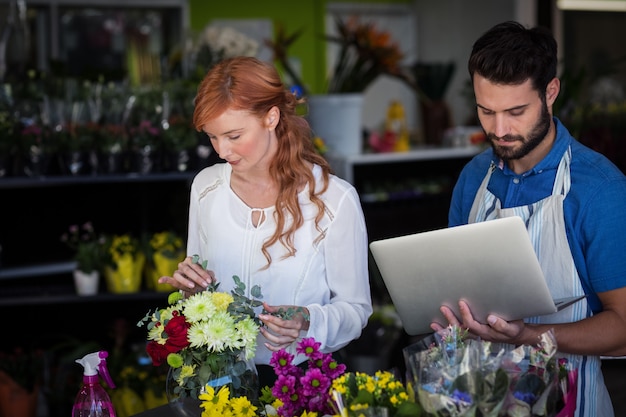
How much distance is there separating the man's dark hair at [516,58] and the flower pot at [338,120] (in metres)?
3.37

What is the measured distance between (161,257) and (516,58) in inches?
94.2

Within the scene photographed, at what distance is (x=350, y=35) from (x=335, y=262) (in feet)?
9.76

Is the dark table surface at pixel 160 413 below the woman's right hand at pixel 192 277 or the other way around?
below

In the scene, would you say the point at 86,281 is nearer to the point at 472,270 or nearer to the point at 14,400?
the point at 14,400

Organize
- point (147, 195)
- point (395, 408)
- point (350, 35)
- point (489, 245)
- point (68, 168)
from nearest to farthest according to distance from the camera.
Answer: point (395, 408) → point (489, 245) → point (68, 168) → point (147, 195) → point (350, 35)

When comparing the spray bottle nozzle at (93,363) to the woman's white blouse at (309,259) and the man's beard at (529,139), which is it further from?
the man's beard at (529,139)

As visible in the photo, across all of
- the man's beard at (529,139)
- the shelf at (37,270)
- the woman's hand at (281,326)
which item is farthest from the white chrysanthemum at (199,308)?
the shelf at (37,270)

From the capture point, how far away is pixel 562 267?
2109 mm

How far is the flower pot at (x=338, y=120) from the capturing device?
5504 mm

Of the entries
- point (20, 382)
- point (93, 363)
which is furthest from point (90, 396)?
point (20, 382)

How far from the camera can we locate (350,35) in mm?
5051

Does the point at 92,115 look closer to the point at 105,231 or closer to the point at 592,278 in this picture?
the point at 105,231

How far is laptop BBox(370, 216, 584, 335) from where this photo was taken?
1871mm

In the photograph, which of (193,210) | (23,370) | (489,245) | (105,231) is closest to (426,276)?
(489,245)
